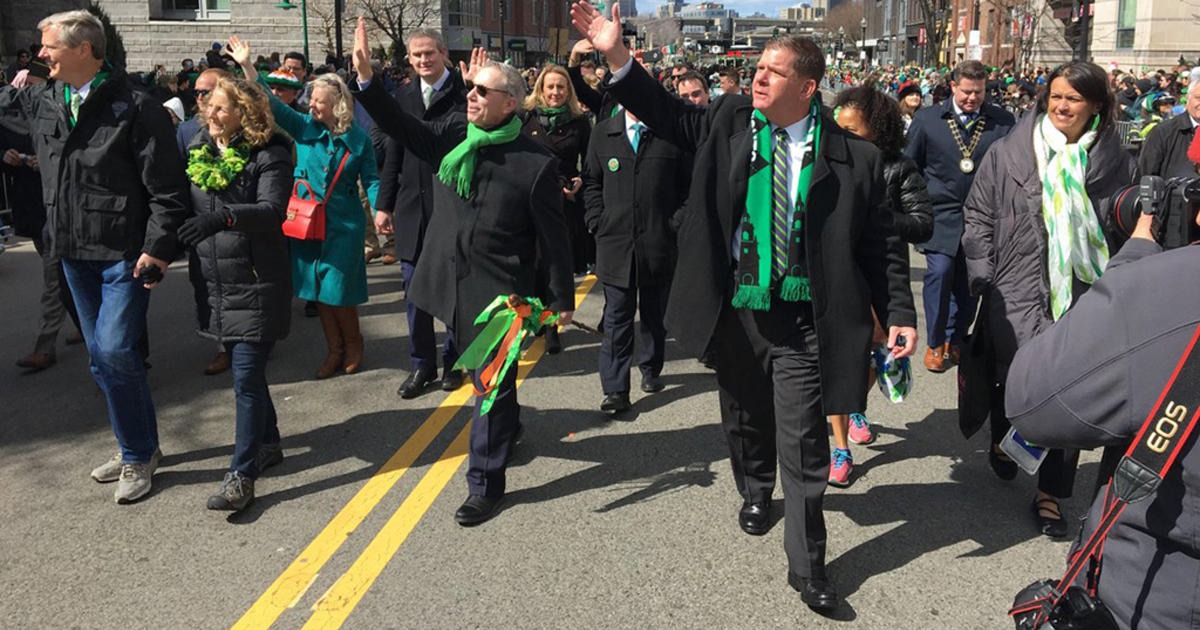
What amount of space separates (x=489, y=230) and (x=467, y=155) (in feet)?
1.15

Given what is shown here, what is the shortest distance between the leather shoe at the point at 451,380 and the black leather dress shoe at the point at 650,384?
121cm

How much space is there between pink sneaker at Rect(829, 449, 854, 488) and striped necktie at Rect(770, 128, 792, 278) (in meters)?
1.56

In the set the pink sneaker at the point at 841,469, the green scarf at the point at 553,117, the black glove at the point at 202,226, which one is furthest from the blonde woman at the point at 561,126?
the black glove at the point at 202,226

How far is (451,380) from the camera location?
21.1 feet

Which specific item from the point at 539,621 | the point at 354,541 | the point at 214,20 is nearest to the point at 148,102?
the point at 354,541

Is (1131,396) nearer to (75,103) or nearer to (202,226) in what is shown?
(202,226)

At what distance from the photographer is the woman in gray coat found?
4.24 meters

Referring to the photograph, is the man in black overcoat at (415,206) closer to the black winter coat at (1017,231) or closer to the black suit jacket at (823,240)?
the black suit jacket at (823,240)

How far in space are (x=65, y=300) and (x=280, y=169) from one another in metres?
3.09

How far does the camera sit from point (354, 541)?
423 cm

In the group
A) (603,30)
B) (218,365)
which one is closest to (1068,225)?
(603,30)

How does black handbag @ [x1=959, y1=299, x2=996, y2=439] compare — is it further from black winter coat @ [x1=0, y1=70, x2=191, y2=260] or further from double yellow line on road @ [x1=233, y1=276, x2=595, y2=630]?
black winter coat @ [x1=0, y1=70, x2=191, y2=260]

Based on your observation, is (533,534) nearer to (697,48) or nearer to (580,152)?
(580,152)

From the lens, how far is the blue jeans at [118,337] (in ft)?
14.9
